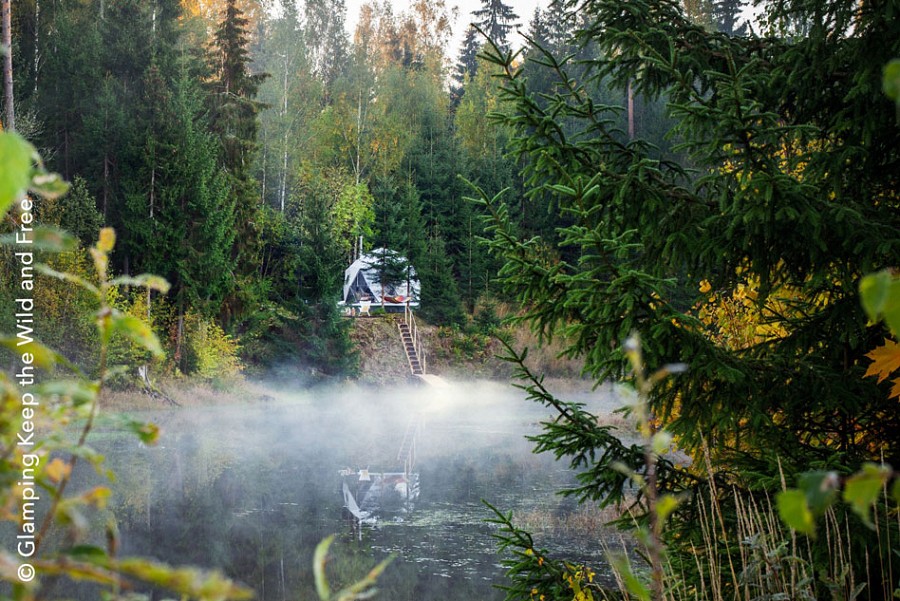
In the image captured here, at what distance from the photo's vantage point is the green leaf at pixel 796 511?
1.36 ft

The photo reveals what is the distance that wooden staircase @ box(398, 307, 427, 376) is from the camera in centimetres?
1994

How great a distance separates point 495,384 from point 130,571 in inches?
815

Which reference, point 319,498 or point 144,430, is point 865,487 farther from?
point 319,498

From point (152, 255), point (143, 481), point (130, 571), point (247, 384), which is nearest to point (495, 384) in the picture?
point (247, 384)

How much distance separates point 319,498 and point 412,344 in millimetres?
11367

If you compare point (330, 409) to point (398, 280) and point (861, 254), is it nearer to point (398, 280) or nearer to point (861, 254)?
point (398, 280)

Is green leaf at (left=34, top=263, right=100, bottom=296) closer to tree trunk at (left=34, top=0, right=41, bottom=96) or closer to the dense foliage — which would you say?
the dense foliage

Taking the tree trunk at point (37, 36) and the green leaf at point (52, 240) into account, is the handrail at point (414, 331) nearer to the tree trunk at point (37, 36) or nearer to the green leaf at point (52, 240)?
the tree trunk at point (37, 36)

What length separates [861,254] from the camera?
2898 millimetres

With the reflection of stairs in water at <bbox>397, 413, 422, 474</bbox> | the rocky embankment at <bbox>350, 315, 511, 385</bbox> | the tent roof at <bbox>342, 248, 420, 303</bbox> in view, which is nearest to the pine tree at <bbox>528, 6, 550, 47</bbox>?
the tent roof at <bbox>342, 248, 420, 303</bbox>

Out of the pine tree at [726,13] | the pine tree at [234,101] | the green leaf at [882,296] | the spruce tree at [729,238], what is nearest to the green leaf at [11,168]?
the green leaf at [882,296]

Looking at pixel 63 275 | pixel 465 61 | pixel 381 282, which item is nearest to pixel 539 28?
pixel 465 61

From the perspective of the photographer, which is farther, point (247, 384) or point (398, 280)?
point (398, 280)

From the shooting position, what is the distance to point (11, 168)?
346 mm
